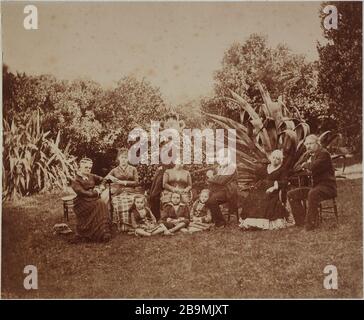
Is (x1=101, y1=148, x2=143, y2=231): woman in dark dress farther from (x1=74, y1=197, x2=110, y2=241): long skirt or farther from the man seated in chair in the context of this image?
the man seated in chair

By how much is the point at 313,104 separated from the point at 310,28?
732mm

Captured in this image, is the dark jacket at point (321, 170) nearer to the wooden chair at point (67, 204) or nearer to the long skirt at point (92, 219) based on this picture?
the long skirt at point (92, 219)

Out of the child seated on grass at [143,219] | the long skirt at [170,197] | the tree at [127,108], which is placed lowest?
the child seated on grass at [143,219]

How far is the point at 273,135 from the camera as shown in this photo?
488cm

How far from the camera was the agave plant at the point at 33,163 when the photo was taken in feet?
15.9

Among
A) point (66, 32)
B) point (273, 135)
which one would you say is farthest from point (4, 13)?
point (273, 135)

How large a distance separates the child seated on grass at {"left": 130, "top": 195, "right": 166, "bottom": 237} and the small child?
0.30 m

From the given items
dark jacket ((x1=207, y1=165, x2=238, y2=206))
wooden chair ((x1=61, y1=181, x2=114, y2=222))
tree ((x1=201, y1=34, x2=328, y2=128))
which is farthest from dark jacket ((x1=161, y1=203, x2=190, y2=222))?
tree ((x1=201, y1=34, x2=328, y2=128))

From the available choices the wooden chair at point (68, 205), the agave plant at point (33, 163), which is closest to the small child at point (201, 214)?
the wooden chair at point (68, 205)

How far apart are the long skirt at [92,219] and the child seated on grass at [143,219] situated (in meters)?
0.26

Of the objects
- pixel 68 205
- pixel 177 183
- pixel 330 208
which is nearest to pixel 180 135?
pixel 177 183

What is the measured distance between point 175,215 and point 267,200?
894 millimetres

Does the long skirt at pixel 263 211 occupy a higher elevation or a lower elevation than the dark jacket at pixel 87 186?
lower

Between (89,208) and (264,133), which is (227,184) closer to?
(264,133)
